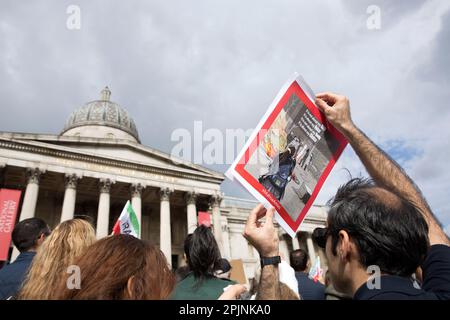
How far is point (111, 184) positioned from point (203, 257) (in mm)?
21659

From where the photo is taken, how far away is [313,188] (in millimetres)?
2734

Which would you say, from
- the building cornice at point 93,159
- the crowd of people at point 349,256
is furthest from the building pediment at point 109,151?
the crowd of people at point 349,256

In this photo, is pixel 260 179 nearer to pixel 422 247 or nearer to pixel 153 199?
pixel 422 247

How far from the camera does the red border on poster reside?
2.47m

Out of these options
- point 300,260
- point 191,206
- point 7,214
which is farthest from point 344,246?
point 191,206

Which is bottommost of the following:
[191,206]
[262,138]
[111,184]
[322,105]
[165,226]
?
[262,138]

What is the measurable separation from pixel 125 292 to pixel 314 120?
2.01m

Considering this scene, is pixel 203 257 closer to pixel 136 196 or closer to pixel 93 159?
pixel 136 196

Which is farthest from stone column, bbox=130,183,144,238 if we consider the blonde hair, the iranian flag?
the blonde hair

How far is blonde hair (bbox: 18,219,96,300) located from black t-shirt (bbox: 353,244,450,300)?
5.56 ft

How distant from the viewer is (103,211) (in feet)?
70.7

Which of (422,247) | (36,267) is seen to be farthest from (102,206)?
(422,247)
